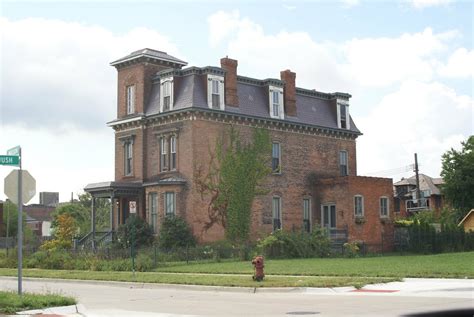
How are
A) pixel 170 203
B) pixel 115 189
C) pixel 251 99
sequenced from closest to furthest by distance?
pixel 170 203, pixel 115 189, pixel 251 99

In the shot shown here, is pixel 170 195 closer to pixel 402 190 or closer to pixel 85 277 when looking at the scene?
pixel 85 277

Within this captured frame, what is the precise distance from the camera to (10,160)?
17141 mm

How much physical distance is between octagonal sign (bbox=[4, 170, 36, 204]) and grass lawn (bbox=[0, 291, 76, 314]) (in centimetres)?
239

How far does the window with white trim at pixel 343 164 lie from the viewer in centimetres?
5156

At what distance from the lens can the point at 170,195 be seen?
4262 centimetres

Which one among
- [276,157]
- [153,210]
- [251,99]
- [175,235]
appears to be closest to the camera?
[175,235]

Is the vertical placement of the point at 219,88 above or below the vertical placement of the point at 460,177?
above

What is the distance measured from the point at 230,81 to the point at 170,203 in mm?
8512

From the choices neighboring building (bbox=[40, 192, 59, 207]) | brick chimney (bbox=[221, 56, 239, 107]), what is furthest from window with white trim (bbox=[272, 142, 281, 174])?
neighboring building (bbox=[40, 192, 59, 207])

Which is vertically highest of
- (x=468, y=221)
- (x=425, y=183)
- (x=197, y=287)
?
(x=425, y=183)

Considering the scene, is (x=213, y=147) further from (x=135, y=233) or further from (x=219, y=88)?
(x=135, y=233)

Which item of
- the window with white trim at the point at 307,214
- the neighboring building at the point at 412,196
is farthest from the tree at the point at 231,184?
the neighboring building at the point at 412,196

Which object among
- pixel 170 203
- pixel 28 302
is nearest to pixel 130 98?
pixel 170 203

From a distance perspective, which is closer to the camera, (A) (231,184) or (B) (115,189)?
(A) (231,184)
